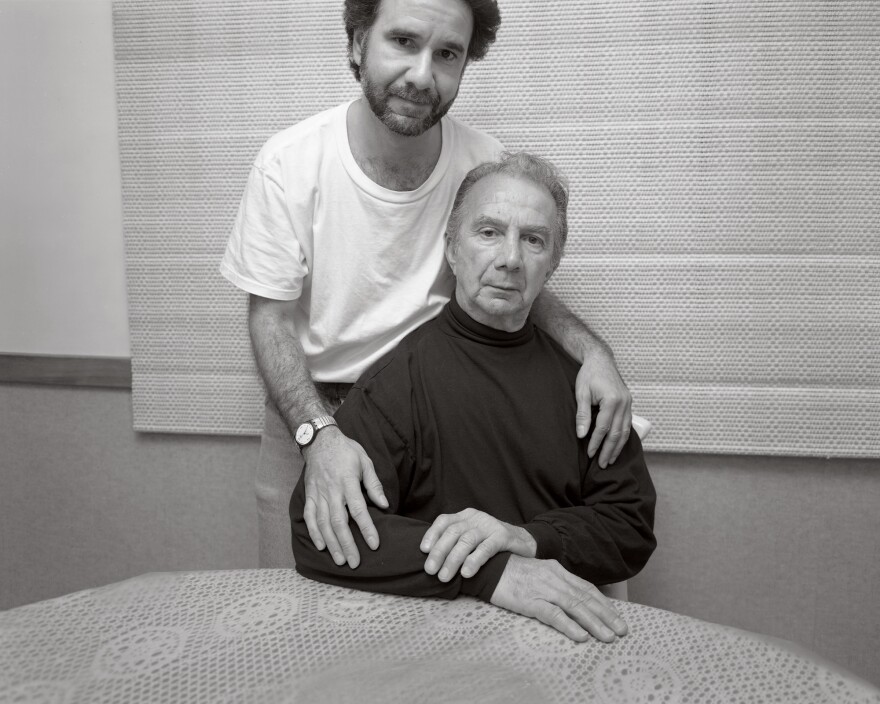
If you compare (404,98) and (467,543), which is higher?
(404,98)

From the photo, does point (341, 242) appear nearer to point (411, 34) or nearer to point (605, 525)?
point (411, 34)

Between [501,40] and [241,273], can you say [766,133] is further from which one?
[241,273]

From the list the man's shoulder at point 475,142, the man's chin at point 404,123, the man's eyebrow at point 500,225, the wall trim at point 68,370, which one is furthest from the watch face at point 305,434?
the wall trim at point 68,370

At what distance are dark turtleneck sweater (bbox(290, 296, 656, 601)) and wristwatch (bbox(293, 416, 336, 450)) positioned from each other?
0.12ft

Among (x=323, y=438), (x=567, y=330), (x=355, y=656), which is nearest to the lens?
(x=355, y=656)

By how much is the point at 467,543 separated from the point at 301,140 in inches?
39.5

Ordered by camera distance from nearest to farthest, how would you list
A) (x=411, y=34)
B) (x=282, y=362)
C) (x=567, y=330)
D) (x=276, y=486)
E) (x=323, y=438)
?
(x=323, y=438) < (x=411, y=34) < (x=282, y=362) < (x=567, y=330) < (x=276, y=486)

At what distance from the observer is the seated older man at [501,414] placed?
153 centimetres

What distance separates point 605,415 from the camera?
63.6 inches

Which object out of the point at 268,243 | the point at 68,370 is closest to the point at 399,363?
the point at 268,243

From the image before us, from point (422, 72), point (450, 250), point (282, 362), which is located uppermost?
point (422, 72)

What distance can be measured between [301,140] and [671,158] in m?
0.99

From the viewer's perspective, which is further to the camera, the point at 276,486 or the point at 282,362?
the point at 276,486

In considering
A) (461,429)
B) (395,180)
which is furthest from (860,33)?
(461,429)
